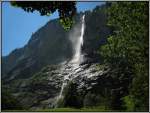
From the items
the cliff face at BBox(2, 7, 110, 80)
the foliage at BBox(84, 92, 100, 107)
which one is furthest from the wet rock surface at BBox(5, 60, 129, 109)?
the foliage at BBox(84, 92, 100, 107)

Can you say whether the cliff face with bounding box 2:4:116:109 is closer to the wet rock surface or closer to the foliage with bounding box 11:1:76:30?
the wet rock surface

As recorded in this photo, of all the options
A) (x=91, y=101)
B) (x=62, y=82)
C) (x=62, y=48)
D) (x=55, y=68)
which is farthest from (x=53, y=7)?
(x=62, y=48)

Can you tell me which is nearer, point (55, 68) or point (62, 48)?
point (55, 68)

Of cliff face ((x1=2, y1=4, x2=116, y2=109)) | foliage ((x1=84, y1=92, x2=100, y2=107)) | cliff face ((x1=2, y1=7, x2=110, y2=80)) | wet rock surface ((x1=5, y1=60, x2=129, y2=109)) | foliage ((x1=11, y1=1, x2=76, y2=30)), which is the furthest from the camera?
cliff face ((x1=2, y1=7, x2=110, y2=80))

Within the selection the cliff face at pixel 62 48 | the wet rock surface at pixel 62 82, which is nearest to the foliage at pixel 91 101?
the wet rock surface at pixel 62 82

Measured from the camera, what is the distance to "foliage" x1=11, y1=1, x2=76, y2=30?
15109 mm

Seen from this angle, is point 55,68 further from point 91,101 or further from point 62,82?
point 91,101

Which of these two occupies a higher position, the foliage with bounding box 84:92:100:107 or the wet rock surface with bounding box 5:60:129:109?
the wet rock surface with bounding box 5:60:129:109

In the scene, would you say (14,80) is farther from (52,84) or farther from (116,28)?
(116,28)

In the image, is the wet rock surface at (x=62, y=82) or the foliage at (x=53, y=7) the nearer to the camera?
the foliage at (x=53, y=7)

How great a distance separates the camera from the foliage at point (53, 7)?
15.1m

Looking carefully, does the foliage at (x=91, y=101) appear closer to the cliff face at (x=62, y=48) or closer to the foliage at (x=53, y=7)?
the foliage at (x=53, y=7)

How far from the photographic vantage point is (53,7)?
15219mm

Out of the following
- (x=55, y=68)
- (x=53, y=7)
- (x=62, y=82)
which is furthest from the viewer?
(x=55, y=68)
